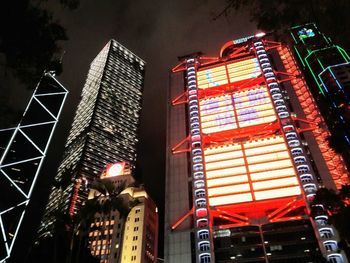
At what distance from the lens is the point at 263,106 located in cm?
7594

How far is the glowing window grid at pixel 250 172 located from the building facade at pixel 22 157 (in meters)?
30.7

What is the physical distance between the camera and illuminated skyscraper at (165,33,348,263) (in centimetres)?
5847

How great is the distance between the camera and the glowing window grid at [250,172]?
60.7 m

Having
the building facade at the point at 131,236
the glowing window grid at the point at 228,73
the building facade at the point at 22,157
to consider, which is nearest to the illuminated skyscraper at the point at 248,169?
the glowing window grid at the point at 228,73

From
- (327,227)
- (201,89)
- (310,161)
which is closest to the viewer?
(327,227)

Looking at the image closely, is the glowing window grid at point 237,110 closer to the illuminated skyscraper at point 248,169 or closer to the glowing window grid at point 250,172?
the illuminated skyscraper at point 248,169

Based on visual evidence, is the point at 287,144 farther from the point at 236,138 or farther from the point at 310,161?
the point at 236,138

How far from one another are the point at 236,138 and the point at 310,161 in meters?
16.2

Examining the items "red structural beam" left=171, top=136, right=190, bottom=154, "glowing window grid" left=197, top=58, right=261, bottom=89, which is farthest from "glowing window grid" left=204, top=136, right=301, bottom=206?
"glowing window grid" left=197, top=58, right=261, bottom=89

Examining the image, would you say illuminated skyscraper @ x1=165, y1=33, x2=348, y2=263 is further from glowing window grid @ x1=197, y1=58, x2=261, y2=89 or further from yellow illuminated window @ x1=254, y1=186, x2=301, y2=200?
glowing window grid @ x1=197, y1=58, x2=261, y2=89

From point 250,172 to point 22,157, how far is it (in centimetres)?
4015

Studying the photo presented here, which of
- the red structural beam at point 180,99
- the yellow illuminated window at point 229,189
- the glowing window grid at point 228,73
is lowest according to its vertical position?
the yellow illuminated window at point 229,189

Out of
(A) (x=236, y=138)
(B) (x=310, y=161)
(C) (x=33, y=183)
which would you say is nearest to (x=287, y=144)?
(B) (x=310, y=161)

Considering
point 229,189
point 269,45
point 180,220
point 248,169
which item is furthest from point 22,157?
point 269,45
